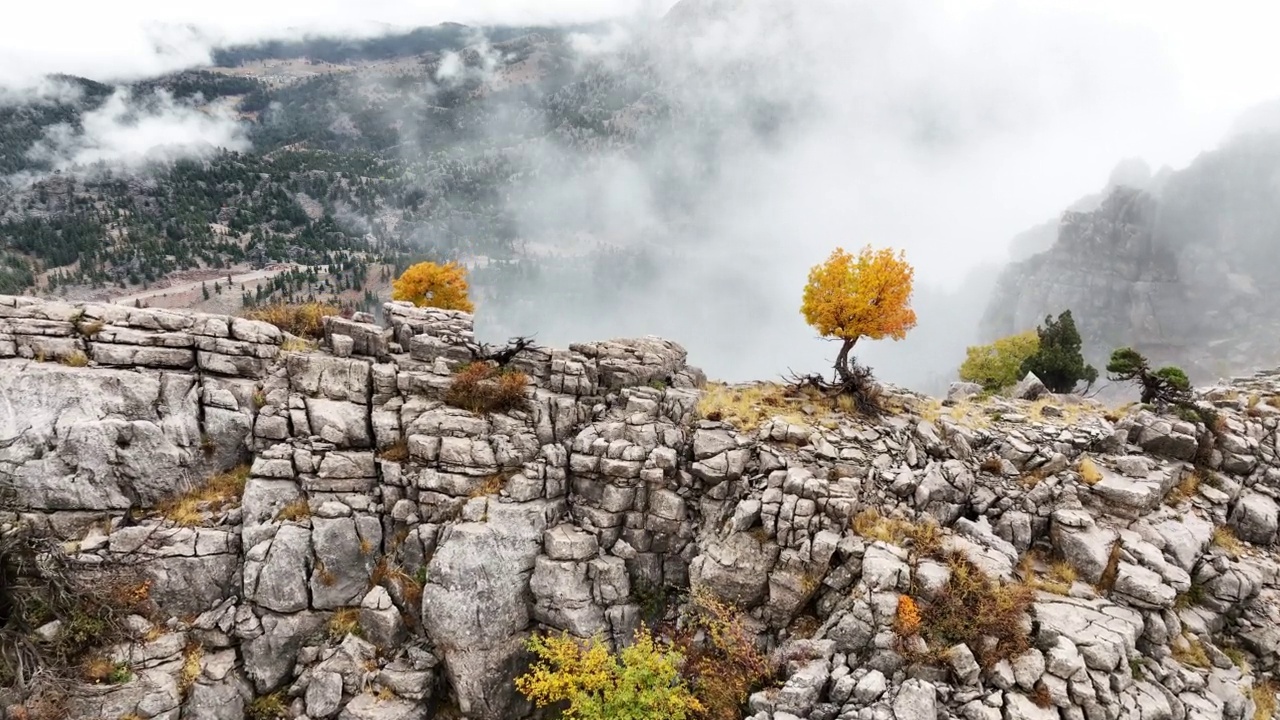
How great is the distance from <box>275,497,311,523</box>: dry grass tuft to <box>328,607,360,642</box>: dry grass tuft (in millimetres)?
3649

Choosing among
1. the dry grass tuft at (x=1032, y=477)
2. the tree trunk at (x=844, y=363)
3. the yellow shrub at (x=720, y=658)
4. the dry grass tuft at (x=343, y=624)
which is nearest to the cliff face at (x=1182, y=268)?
the dry grass tuft at (x=1032, y=477)

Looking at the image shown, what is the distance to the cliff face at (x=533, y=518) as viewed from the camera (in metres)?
16.2

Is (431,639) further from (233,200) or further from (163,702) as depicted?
(233,200)

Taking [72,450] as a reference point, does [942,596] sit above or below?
below

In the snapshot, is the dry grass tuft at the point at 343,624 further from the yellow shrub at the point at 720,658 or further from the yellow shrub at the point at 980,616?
the yellow shrub at the point at 980,616

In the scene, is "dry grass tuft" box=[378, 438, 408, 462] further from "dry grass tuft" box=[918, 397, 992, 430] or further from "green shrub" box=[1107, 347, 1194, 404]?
"green shrub" box=[1107, 347, 1194, 404]

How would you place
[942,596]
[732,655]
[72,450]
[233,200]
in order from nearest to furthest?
1. [942,596]
2. [732,655]
3. [72,450]
4. [233,200]

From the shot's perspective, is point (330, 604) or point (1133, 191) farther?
point (1133, 191)

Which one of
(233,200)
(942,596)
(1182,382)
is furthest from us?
(233,200)

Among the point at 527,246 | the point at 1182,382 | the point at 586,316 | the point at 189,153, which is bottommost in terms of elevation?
the point at 586,316

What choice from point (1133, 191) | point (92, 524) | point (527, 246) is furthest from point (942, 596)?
point (527, 246)

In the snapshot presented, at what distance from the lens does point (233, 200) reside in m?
154

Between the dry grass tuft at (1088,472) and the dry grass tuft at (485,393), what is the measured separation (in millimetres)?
20807

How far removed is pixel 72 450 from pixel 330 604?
9912 mm
